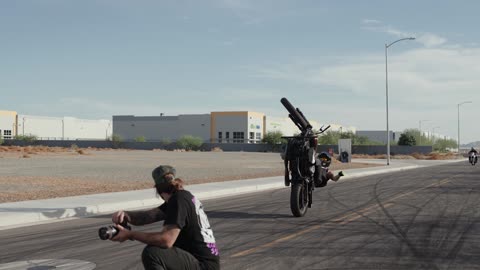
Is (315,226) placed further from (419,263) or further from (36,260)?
(36,260)

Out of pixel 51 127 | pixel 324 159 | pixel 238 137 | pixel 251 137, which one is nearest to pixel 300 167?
pixel 324 159

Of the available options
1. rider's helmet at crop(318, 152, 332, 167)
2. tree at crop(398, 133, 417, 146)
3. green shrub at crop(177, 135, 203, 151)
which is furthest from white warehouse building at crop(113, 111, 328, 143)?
rider's helmet at crop(318, 152, 332, 167)

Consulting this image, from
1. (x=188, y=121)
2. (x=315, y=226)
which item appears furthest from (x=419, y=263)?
(x=188, y=121)

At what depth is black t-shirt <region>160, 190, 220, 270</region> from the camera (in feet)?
13.6

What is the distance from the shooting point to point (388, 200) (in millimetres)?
16375

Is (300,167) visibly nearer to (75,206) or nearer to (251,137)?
(75,206)

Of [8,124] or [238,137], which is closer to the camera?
[238,137]

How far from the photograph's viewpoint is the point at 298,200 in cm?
1222

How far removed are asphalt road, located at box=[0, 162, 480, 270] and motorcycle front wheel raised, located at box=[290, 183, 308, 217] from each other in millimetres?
285

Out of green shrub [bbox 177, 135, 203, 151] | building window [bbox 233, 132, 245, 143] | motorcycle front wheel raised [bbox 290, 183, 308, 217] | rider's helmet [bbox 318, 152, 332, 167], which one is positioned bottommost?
motorcycle front wheel raised [bbox 290, 183, 308, 217]

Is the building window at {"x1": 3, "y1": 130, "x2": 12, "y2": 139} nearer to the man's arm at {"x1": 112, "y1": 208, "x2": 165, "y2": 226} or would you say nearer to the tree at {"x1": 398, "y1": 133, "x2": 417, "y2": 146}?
the tree at {"x1": 398, "y1": 133, "x2": 417, "y2": 146}

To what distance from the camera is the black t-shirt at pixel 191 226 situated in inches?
163

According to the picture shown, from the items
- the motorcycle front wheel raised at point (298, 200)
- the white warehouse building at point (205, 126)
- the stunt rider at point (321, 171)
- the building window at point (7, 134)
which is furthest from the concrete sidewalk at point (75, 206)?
the building window at point (7, 134)

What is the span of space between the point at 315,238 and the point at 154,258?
5.90m
